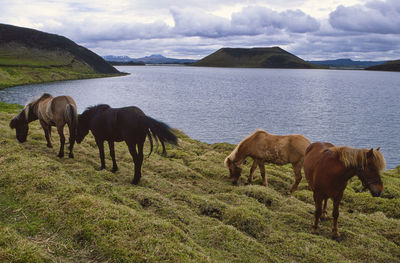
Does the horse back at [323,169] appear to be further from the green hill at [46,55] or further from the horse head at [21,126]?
the green hill at [46,55]

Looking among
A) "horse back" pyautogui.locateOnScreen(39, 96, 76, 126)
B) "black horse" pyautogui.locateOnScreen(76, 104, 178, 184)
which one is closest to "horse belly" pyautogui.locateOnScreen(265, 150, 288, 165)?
"black horse" pyautogui.locateOnScreen(76, 104, 178, 184)

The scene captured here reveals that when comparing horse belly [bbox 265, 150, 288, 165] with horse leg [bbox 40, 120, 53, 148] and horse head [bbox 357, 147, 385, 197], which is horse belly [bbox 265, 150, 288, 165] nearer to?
horse head [bbox 357, 147, 385, 197]

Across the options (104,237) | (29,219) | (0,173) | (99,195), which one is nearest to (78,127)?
(0,173)

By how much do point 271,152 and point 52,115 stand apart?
11291 millimetres

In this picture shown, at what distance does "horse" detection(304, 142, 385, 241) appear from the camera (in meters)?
7.79

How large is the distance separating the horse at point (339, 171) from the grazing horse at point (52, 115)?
11.1m

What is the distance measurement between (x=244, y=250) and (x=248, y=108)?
57.0 m

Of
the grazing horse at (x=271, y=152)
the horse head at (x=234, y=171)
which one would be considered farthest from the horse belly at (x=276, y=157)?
the horse head at (x=234, y=171)

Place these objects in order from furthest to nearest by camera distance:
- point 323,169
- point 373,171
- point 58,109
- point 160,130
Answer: point 58,109 → point 160,130 → point 323,169 → point 373,171

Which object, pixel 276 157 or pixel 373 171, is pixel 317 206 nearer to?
pixel 373 171

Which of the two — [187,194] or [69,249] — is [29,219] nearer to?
[69,249]

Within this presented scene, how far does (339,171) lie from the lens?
8.41 meters

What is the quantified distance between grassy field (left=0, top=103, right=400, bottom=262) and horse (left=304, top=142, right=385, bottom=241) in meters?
1.42

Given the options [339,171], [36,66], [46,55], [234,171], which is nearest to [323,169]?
[339,171]
